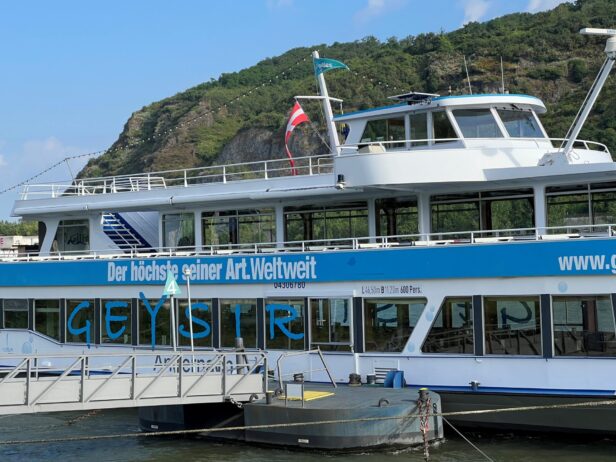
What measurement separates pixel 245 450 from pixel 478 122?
823 centimetres

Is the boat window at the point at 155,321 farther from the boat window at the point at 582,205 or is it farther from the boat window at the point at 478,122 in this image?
the boat window at the point at 582,205

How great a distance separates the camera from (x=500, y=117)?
19.1 meters

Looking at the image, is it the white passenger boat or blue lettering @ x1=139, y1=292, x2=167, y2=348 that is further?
blue lettering @ x1=139, y1=292, x2=167, y2=348

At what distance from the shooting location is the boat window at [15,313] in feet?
74.8

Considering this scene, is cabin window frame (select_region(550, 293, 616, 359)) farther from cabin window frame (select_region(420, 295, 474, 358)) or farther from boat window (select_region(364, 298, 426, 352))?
boat window (select_region(364, 298, 426, 352))

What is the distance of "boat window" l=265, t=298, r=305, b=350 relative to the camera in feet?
61.0

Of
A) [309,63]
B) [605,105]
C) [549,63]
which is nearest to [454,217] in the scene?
[605,105]

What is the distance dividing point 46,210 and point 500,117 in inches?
494

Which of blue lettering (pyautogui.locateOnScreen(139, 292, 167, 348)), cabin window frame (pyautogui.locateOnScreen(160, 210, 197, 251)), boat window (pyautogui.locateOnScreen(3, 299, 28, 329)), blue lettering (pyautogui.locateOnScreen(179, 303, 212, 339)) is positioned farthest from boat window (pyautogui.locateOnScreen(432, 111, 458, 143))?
boat window (pyautogui.locateOnScreen(3, 299, 28, 329))

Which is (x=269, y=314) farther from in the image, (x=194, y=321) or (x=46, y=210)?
(x=46, y=210)

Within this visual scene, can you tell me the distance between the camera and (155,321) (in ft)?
67.6

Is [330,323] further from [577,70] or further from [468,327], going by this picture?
[577,70]

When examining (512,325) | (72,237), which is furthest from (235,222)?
(512,325)

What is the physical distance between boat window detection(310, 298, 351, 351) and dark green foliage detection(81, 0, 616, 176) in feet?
97.9
